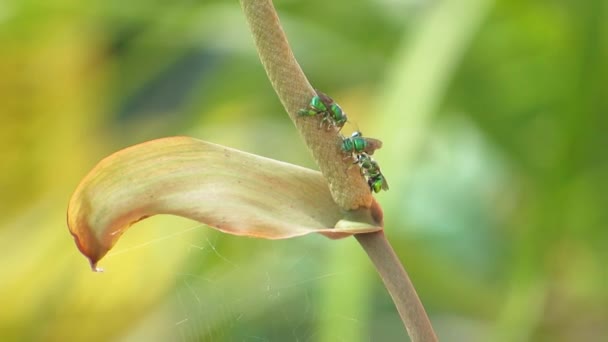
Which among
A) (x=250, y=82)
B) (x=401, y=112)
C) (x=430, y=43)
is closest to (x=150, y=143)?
(x=401, y=112)

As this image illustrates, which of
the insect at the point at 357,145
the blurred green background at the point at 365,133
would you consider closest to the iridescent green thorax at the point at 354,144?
the insect at the point at 357,145

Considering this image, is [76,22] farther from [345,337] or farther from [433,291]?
[345,337]

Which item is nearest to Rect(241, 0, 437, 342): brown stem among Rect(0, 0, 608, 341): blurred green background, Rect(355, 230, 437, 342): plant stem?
Rect(355, 230, 437, 342): plant stem

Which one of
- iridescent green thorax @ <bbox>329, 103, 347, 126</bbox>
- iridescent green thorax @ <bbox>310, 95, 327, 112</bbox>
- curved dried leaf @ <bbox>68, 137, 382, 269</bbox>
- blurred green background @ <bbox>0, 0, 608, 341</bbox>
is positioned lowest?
curved dried leaf @ <bbox>68, 137, 382, 269</bbox>

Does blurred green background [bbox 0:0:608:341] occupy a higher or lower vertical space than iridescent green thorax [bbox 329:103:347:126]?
higher

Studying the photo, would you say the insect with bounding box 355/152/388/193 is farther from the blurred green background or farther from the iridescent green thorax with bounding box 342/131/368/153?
the blurred green background

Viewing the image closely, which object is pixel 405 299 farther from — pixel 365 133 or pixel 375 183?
pixel 365 133

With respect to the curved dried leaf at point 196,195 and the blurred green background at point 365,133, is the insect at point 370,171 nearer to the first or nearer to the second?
the curved dried leaf at point 196,195
